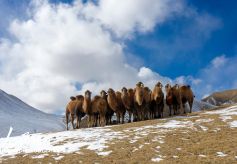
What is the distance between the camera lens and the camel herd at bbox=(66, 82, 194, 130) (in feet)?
118

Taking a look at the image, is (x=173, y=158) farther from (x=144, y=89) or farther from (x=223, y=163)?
(x=144, y=89)

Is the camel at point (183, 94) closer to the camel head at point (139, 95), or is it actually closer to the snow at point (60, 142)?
the camel head at point (139, 95)

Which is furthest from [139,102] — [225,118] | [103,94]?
[225,118]

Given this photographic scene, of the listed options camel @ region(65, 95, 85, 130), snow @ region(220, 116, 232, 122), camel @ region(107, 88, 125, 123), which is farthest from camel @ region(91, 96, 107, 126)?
snow @ region(220, 116, 232, 122)

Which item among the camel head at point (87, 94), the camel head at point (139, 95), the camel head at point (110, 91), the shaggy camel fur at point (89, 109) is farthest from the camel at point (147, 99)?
the camel head at point (87, 94)

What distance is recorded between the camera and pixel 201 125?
27859mm

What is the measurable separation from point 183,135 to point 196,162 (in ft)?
17.0

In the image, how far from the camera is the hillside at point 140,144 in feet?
69.1

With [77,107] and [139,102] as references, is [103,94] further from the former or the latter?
[139,102]

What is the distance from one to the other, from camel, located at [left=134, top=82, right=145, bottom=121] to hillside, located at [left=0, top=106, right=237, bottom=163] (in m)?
5.72

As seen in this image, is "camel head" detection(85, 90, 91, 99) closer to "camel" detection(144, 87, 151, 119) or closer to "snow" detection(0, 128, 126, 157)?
"camel" detection(144, 87, 151, 119)

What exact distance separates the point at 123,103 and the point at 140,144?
13.1 metres

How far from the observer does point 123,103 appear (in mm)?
36469

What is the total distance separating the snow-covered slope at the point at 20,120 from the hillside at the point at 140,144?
198 ft
